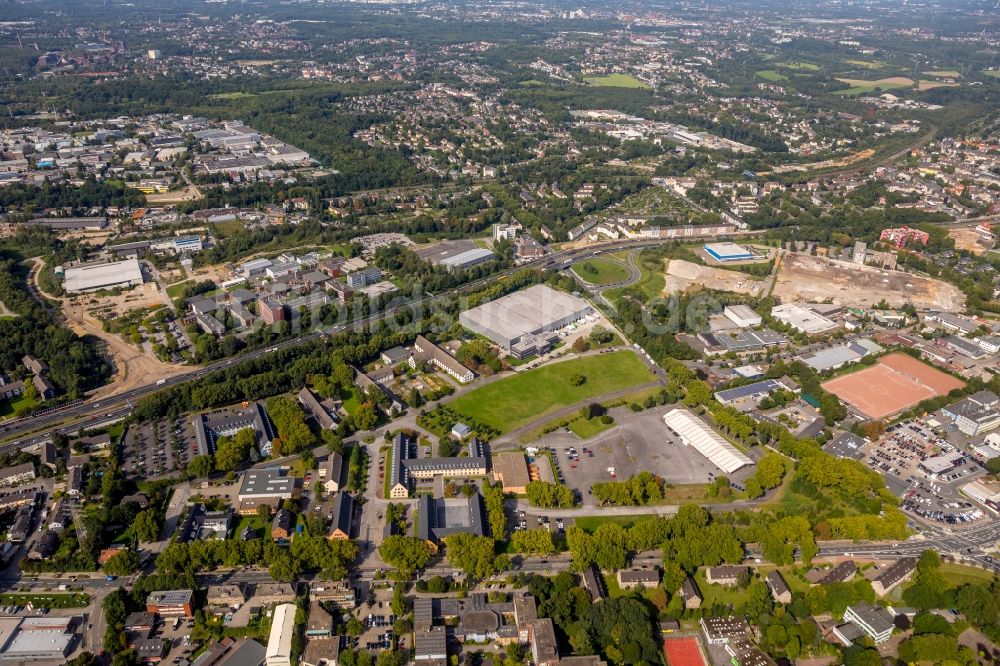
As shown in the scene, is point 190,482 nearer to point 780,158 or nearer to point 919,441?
point 919,441

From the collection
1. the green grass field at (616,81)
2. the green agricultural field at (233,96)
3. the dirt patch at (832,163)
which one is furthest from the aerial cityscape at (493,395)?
the green grass field at (616,81)

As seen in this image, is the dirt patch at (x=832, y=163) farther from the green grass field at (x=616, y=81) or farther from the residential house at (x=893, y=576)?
the residential house at (x=893, y=576)

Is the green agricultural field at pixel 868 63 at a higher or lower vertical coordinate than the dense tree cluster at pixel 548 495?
higher

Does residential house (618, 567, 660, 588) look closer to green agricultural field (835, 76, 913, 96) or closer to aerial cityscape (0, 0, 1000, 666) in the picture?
aerial cityscape (0, 0, 1000, 666)

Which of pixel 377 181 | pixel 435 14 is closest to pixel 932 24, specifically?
pixel 435 14

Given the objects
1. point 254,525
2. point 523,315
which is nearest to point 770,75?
point 523,315
